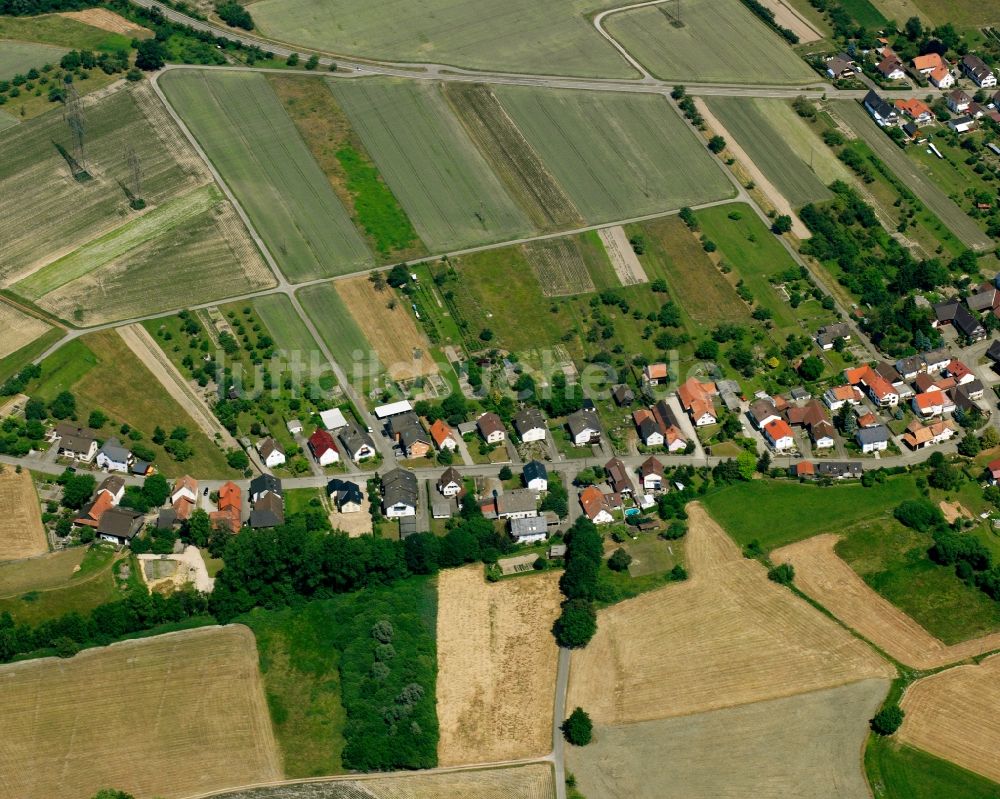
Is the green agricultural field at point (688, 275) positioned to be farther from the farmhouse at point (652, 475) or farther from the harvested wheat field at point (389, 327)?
the harvested wheat field at point (389, 327)

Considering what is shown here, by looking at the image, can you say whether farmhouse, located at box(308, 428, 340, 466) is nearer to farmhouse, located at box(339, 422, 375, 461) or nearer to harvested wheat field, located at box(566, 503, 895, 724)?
farmhouse, located at box(339, 422, 375, 461)

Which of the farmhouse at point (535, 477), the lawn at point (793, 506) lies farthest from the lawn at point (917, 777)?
the farmhouse at point (535, 477)

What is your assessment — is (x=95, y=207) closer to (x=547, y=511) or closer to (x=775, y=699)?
(x=547, y=511)

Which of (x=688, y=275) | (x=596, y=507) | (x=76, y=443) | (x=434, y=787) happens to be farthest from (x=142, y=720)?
(x=688, y=275)

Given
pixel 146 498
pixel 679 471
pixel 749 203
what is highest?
pixel 749 203

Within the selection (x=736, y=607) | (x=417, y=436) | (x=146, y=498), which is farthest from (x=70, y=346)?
(x=736, y=607)

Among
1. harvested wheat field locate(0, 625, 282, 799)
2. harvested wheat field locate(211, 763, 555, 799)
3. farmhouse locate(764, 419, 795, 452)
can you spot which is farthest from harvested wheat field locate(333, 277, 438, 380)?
harvested wheat field locate(211, 763, 555, 799)

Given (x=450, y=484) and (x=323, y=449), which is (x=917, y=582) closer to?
(x=450, y=484)
